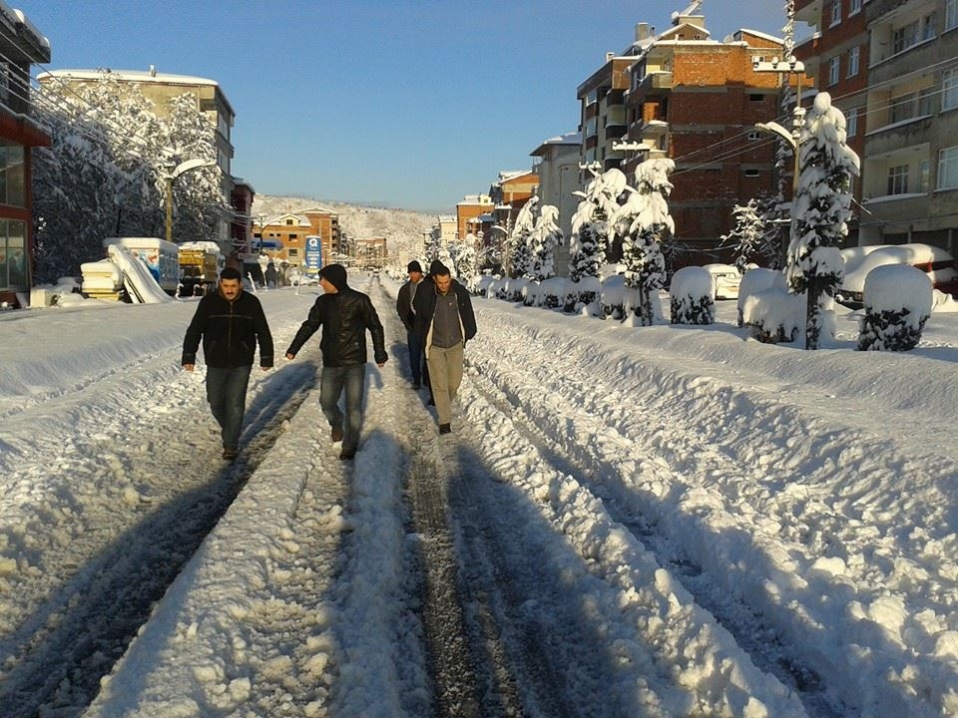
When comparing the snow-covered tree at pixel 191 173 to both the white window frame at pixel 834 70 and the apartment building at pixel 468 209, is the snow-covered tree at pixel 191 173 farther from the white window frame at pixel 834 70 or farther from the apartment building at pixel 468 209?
the apartment building at pixel 468 209

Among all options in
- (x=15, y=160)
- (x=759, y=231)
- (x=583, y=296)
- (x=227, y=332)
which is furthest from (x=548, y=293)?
(x=227, y=332)

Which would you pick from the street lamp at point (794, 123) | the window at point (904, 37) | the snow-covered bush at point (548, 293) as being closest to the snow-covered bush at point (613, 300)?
the street lamp at point (794, 123)

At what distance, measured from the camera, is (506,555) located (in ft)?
16.1

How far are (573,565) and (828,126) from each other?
1066cm

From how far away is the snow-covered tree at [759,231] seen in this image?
44.8m

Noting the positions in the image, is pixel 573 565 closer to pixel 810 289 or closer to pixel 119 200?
pixel 810 289

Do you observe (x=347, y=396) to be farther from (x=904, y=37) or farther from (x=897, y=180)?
(x=904, y=37)

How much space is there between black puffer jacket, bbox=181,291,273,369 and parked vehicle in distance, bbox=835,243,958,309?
19.0m

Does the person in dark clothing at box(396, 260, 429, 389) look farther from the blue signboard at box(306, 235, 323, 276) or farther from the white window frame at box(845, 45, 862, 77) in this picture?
the blue signboard at box(306, 235, 323, 276)

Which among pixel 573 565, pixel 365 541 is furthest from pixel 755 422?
pixel 365 541

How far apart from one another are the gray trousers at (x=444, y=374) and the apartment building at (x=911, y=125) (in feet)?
93.3

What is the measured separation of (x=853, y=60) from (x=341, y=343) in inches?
1529

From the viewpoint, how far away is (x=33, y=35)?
32969mm

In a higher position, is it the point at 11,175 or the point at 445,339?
the point at 11,175
